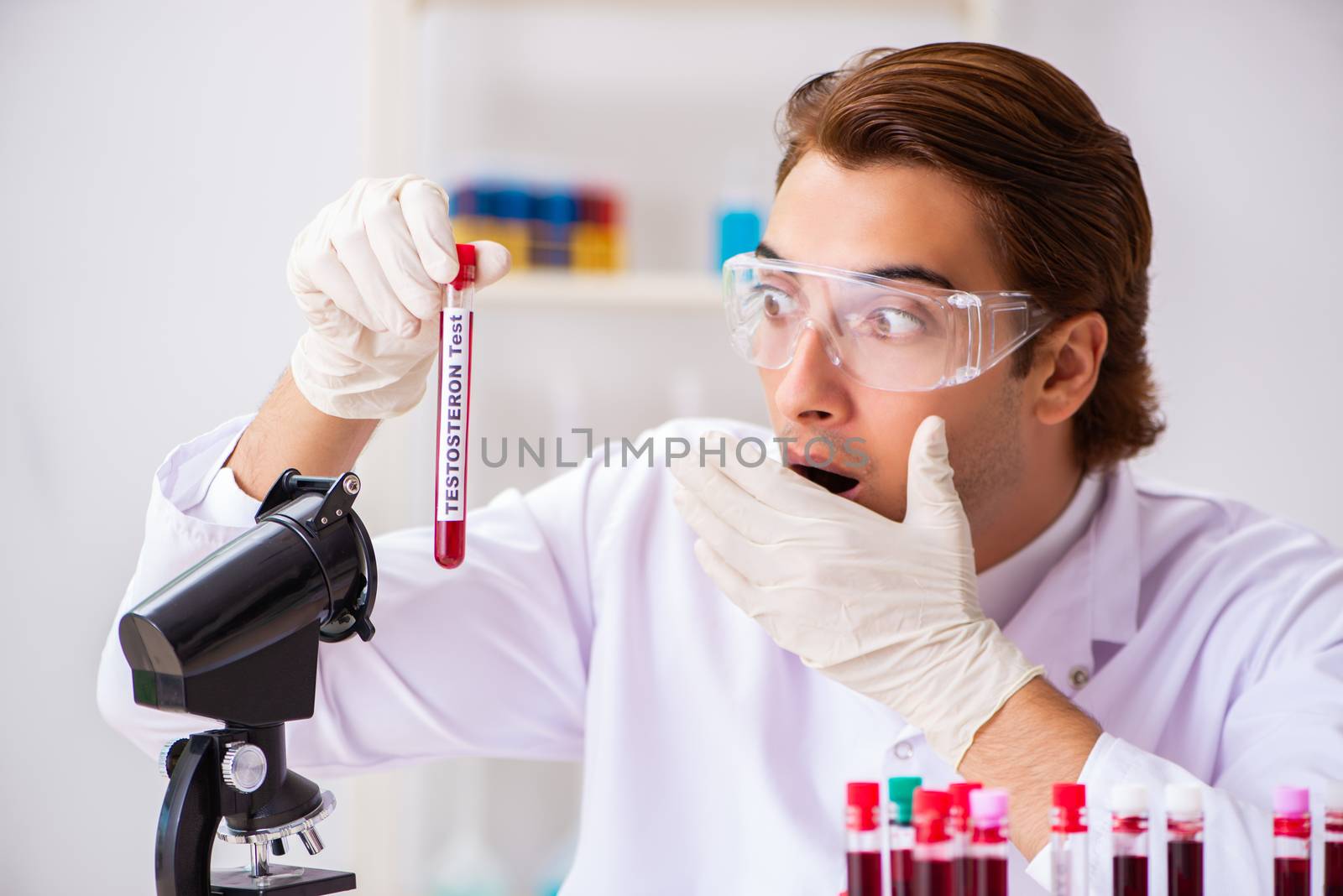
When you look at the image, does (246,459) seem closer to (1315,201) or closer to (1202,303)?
(1202,303)

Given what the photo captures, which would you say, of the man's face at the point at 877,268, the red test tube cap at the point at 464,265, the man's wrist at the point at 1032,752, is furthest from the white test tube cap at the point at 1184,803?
the red test tube cap at the point at 464,265

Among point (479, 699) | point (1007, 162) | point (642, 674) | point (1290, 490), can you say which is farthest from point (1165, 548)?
point (1290, 490)

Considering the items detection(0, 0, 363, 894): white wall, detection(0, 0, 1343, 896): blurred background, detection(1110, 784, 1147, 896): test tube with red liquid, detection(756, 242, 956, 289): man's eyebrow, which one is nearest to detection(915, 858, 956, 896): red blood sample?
detection(1110, 784, 1147, 896): test tube with red liquid

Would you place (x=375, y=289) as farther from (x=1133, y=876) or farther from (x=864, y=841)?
(x=1133, y=876)

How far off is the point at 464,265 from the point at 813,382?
44 centimetres

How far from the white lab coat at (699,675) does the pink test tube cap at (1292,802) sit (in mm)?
481

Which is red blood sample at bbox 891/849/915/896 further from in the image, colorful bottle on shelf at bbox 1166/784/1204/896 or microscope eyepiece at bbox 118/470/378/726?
microscope eyepiece at bbox 118/470/378/726

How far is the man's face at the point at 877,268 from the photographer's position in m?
1.30

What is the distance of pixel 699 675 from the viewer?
4.62 feet

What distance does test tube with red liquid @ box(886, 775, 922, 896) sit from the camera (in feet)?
2.43

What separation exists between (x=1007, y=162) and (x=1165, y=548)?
0.56 meters

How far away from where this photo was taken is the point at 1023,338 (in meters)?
1.39

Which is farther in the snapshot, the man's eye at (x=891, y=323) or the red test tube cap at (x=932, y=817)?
the man's eye at (x=891, y=323)

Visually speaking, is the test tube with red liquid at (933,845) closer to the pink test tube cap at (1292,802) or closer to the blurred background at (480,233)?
the pink test tube cap at (1292,802)
